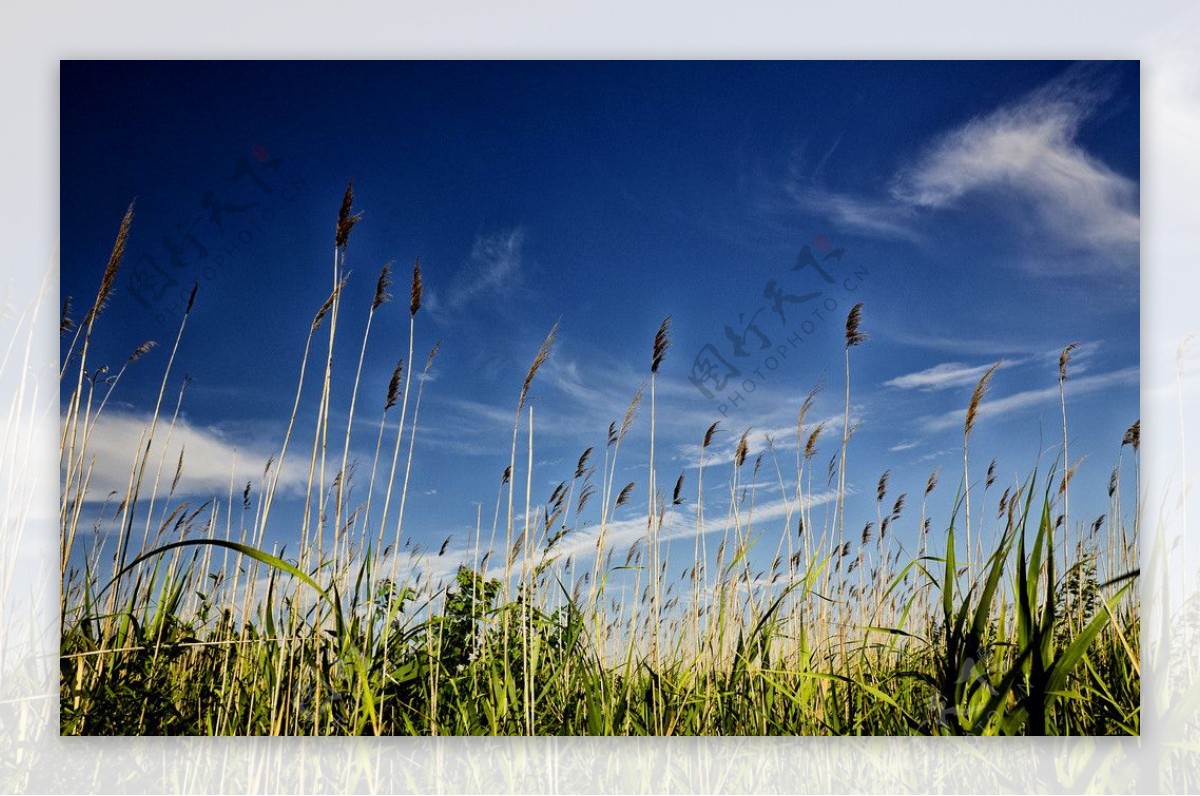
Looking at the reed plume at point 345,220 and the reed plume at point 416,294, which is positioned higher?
the reed plume at point 345,220

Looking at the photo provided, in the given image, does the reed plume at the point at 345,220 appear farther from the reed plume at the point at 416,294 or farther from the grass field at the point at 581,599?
the reed plume at the point at 416,294

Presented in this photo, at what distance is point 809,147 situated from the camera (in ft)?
9.52

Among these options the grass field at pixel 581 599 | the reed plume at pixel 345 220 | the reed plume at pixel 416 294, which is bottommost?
the grass field at pixel 581 599

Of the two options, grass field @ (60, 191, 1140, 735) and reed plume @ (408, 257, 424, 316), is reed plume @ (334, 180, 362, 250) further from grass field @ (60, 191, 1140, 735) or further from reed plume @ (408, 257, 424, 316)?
reed plume @ (408, 257, 424, 316)

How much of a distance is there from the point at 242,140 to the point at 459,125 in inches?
21.3

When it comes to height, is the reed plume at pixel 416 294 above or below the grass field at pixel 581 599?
above

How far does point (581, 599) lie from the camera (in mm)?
2822

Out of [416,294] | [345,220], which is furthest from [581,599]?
[345,220]

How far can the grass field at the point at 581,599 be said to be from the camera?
2789 millimetres

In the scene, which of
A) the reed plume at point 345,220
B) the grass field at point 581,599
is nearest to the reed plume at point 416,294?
the grass field at point 581,599

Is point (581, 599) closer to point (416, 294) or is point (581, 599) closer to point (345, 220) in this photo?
point (416, 294)

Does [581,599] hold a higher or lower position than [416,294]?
lower

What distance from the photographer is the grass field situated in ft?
9.15

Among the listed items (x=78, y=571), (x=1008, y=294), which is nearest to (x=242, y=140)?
(x=78, y=571)
